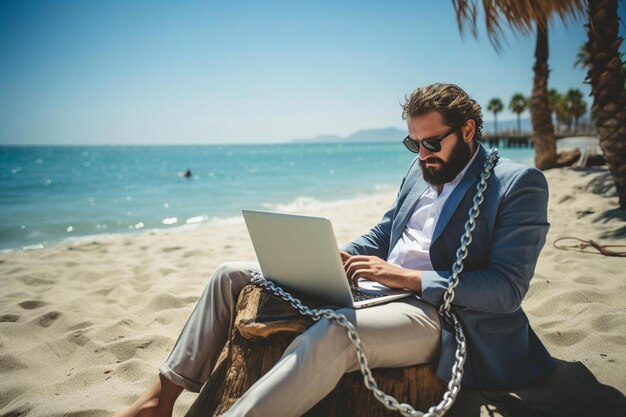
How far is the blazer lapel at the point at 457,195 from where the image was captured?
6.57ft

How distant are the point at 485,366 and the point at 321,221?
3.90 ft

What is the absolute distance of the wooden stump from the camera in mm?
1756

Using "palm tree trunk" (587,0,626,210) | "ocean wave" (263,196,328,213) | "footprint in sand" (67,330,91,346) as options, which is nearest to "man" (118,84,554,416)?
"footprint in sand" (67,330,91,346)

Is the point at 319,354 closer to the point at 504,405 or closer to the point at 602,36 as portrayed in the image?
the point at 504,405

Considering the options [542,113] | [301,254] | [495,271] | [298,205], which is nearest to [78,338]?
[301,254]

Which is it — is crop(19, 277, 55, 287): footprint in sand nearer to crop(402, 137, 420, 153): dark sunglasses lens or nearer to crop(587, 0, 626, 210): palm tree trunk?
crop(402, 137, 420, 153): dark sunglasses lens

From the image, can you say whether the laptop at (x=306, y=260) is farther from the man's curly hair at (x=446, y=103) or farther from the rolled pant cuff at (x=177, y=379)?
the man's curly hair at (x=446, y=103)

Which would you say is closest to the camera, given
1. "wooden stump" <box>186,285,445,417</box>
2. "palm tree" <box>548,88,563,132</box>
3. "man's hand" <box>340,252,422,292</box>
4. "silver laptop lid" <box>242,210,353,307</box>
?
"silver laptop lid" <box>242,210,353,307</box>

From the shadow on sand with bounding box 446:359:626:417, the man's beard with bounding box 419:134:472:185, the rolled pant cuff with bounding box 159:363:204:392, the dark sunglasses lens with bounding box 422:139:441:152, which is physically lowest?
the shadow on sand with bounding box 446:359:626:417

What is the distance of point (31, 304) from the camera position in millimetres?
3740

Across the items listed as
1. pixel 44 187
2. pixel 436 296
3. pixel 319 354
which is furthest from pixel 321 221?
pixel 44 187

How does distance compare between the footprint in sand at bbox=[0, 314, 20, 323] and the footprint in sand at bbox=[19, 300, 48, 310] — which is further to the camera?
the footprint in sand at bbox=[19, 300, 48, 310]

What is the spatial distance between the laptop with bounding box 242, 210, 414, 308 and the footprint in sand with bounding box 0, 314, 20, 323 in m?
2.90

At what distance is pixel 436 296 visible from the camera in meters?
1.79
